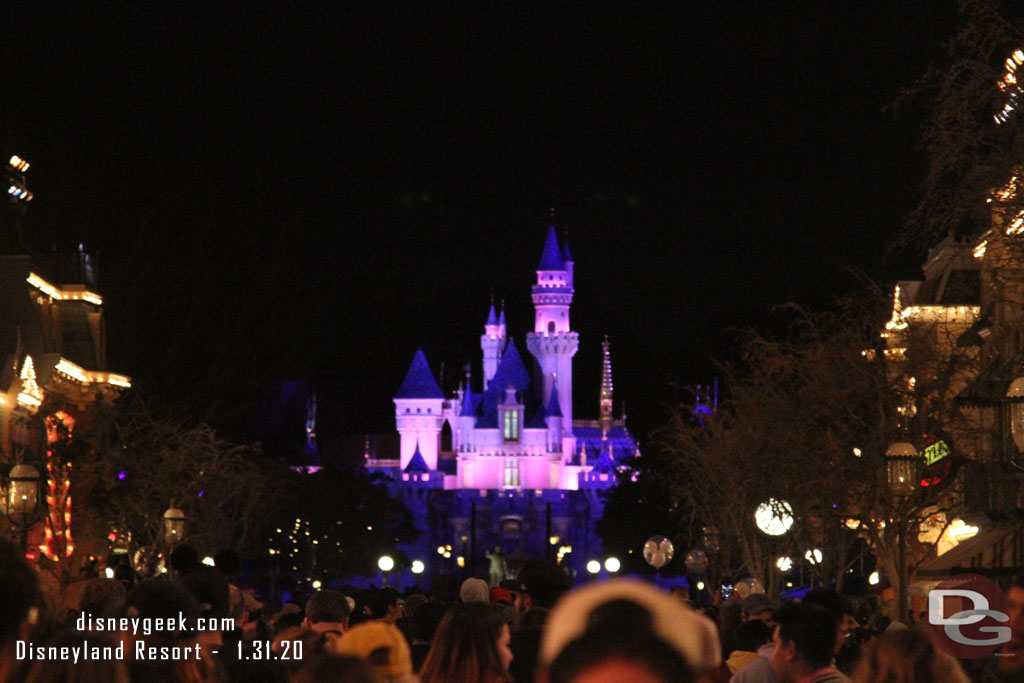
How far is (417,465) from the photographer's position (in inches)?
5561

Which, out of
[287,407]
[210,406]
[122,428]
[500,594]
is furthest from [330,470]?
[500,594]

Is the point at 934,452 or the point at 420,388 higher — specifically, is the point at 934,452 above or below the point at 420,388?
below

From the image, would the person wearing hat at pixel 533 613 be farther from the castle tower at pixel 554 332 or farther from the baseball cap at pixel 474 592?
the castle tower at pixel 554 332

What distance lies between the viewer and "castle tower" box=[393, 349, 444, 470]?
14425 centimetres

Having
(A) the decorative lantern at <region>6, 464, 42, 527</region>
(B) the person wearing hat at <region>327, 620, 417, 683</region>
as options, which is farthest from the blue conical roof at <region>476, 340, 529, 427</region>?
(B) the person wearing hat at <region>327, 620, 417, 683</region>

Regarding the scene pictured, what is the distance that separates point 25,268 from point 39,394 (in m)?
2.65

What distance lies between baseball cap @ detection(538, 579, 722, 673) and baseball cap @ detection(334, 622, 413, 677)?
10.5ft

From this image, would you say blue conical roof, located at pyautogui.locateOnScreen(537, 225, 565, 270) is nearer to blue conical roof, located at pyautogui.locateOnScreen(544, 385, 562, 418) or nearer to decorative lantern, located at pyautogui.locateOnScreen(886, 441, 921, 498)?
blue conical roof, located at pyautogui.locateOnScreen(544, 385, 562, 418)

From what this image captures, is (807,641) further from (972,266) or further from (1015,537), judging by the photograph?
(972,266)

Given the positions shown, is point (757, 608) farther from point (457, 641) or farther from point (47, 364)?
point (47, 364)

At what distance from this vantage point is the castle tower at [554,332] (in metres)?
150

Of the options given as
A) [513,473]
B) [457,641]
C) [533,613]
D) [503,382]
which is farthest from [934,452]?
[503,382]

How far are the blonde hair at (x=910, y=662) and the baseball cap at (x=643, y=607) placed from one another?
350cm

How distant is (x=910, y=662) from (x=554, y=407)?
13864 centimetres
